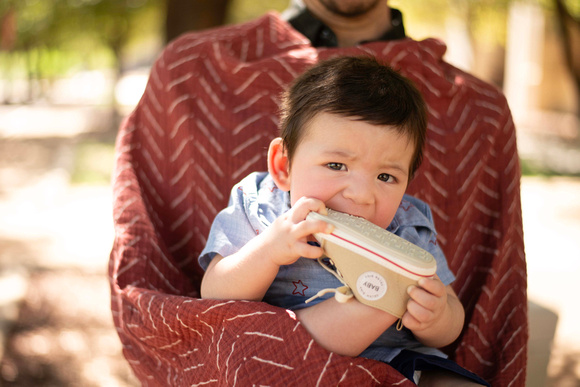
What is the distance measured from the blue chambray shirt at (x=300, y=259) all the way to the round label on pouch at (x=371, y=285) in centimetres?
33

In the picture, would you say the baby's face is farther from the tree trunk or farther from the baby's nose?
the tree trunk

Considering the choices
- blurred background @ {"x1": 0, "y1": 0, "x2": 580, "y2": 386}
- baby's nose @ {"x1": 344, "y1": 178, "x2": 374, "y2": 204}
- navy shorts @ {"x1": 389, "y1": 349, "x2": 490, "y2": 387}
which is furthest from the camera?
blurred background @ {"x1": 0, "y1": 0, "x2": 580, "y2": 386}

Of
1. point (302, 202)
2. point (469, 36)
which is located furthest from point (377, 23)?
point (469, 36)

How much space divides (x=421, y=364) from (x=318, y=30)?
1645 mm

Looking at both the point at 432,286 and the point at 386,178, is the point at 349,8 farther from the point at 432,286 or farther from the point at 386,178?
the point at 432,286

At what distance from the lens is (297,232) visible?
1.62 metres

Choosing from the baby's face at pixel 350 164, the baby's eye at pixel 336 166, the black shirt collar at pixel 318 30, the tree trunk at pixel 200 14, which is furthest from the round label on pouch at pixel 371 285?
the tree trunk at pixel 200 14

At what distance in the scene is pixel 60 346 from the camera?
4496 mm

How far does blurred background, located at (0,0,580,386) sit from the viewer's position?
4398 mm

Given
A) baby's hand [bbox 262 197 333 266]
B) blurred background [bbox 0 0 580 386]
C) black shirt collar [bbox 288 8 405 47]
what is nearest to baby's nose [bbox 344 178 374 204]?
baby's hand [bbox 262 197 333 266]

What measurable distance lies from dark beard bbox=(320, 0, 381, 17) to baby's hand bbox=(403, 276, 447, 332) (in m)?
1.63

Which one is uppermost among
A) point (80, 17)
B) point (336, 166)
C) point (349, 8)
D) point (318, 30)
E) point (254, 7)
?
point (349, 8)

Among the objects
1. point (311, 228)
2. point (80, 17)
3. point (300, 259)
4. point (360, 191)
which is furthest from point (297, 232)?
point (80, 17)

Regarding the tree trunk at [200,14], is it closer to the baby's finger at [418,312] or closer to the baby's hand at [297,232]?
the baby's hand at [297,232]
